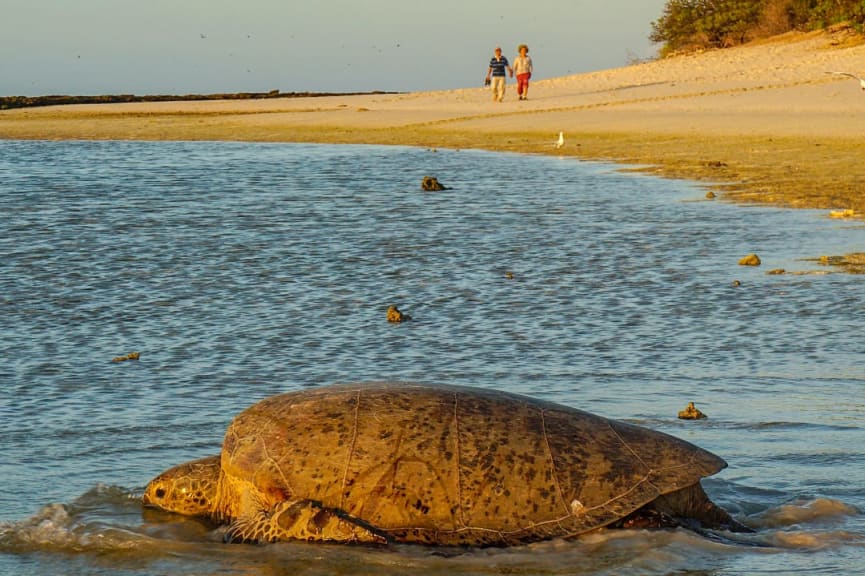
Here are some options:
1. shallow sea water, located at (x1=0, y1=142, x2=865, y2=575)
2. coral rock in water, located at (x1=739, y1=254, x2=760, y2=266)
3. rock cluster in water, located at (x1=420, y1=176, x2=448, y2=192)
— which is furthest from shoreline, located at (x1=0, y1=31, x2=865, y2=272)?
rock cluster in water, located at (x1=420, y1=176, x2=448, y2=192)

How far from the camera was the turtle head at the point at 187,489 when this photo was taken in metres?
5.55

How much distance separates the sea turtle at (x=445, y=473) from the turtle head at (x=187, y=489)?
0.05ft

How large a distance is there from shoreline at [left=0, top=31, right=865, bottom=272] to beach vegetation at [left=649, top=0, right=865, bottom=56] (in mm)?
1110

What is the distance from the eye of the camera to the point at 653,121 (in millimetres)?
27328

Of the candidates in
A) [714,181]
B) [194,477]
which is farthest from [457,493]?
[714,181]

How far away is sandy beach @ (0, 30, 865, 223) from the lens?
1911cm

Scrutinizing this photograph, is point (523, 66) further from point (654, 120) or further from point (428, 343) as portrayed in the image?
point (428, 343)

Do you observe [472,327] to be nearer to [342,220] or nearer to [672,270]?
[672,270]

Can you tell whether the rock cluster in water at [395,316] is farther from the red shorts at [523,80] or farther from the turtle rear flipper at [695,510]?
the red shorts at [523,80]

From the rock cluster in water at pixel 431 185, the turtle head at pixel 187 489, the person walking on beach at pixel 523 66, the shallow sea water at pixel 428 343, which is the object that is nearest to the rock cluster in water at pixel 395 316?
the shallow sea water at pixel 428 343

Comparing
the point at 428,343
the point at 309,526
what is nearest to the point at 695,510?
the point at 309,526

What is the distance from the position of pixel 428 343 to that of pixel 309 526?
360 centimetres

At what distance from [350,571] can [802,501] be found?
2019mm

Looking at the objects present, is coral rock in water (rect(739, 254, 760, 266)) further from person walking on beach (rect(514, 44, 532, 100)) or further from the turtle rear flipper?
person walking on beach (rect(514, 44, 532, 100))
